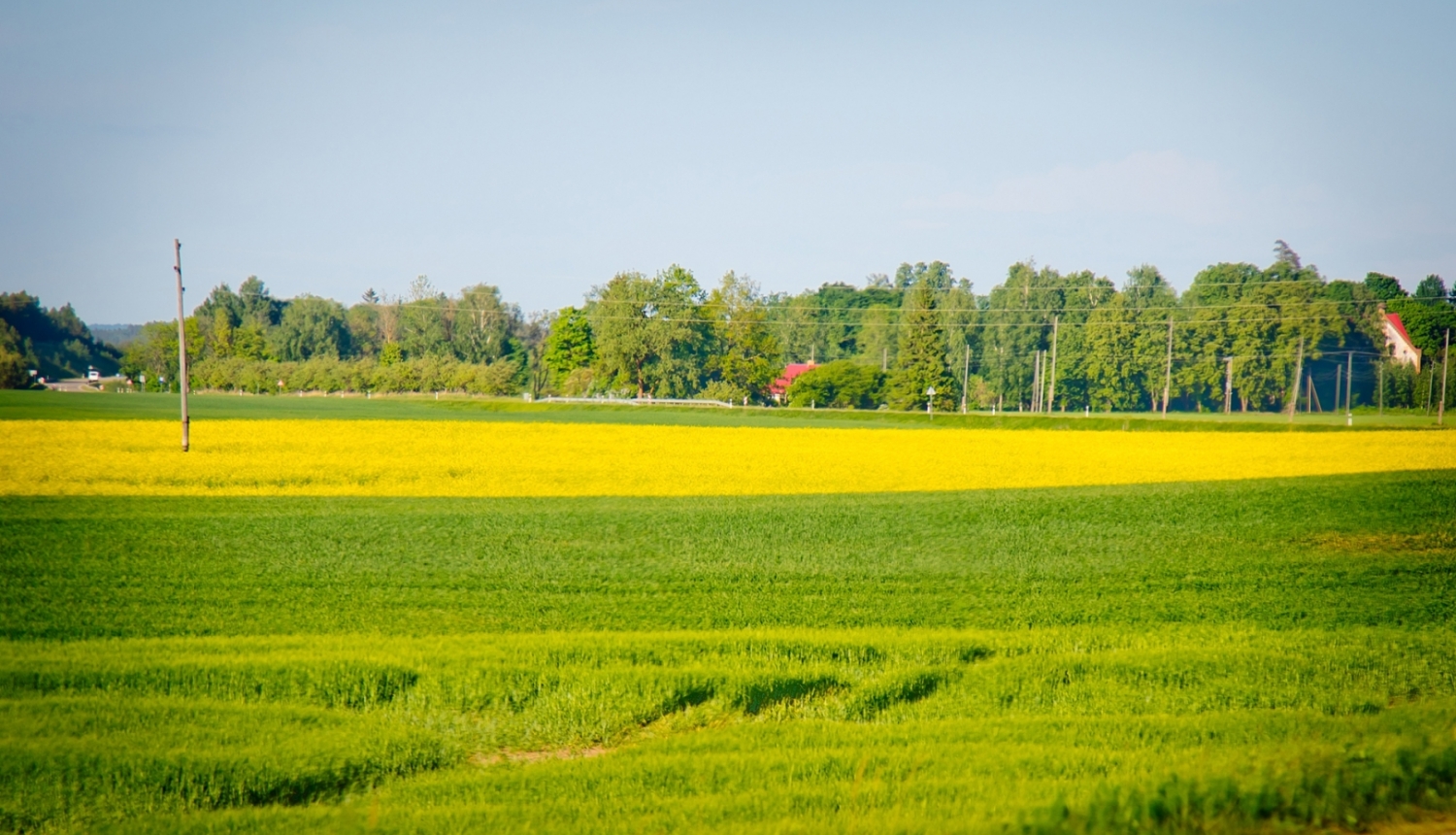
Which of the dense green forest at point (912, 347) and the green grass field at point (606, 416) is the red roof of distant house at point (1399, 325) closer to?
the dense green forest at point (912, 347)

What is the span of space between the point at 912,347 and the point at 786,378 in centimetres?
3339

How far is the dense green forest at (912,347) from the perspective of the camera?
337ft

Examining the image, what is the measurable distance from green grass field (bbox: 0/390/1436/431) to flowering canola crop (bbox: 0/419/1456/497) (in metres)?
11.2

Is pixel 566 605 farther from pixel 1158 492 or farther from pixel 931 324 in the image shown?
pixel 931 324

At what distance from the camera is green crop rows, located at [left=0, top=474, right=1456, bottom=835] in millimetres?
6438

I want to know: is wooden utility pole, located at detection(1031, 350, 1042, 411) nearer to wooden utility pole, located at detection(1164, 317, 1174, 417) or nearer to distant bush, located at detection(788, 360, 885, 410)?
wooden utility pole, located at detection(1164, 317, 1174, 417)

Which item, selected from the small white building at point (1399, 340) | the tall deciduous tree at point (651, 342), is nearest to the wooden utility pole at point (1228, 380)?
the small white building at point (1399, 340)

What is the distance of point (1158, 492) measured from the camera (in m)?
27.0

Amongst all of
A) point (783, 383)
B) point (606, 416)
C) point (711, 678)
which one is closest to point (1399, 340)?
point (783, 383)

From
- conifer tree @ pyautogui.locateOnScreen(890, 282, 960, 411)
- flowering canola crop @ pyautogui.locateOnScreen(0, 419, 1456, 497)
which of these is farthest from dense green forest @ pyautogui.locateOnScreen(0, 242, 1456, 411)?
flowering canola crop @ pyautogui.locateOnScreen(0, 419, 1456, 497)

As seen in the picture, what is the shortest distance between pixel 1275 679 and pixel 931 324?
3260 inches

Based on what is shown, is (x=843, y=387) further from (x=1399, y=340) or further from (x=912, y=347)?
(x=1399, y=340)

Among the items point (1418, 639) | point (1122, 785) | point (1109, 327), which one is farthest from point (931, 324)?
point (1122, 785)

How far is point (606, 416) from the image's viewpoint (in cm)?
7244
